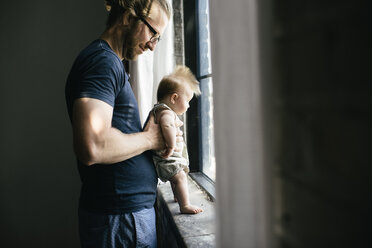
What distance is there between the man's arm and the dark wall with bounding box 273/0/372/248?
24.6 inches

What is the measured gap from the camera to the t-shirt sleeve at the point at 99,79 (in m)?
0.82

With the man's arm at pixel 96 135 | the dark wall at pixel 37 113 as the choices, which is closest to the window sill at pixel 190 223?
the man's arm at pixel 96 135

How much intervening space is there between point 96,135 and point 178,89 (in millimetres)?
711

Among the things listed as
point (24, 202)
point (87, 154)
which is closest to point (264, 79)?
point (87, 154)

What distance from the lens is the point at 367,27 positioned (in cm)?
25

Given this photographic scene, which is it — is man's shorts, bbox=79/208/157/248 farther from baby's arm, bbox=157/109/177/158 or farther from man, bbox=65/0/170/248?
baby's arm, bbox=157/109/177/158

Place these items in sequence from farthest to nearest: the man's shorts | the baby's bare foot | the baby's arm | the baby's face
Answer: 1. the baby's face
2. the baby's bare foot
3. the baby's arm
4. the man's shorts

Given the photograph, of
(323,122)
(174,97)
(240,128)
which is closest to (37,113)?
(174,97)

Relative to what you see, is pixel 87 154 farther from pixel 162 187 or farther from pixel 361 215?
pixel 162 187

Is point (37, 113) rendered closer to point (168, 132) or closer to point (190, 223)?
point (168, 132)

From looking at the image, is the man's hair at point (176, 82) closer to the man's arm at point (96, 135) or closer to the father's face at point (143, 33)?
the father's face at point (143, 33)

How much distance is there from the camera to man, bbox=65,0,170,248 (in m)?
0.83

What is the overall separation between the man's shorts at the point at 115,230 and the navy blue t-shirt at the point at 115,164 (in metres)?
0.03

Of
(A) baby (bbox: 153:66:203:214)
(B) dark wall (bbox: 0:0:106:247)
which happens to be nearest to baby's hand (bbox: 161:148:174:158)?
(A) baby (bbox: 153:66:203:214)
